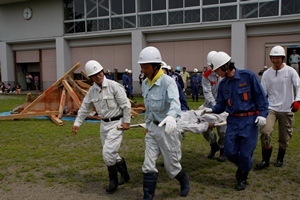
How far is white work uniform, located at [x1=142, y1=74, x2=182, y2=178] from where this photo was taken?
4.13m

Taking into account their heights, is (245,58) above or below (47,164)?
above

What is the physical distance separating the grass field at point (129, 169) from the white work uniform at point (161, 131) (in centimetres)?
62

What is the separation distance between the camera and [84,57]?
2578cm

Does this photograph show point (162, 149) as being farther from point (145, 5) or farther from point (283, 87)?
point (145, 5)

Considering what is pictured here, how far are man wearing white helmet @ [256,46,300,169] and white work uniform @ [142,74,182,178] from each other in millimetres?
1999

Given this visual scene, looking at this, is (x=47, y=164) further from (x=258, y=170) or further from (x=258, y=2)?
(x=258, y=2)

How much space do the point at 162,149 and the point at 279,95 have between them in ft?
8.23

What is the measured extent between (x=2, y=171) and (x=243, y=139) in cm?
423

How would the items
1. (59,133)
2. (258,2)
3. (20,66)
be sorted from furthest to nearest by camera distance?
(20,66) < (258,2) < (59,133)

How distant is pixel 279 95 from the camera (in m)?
5.48

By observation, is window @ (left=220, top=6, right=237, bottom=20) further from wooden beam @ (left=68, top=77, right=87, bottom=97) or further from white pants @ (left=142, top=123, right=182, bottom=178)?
white pants @ (left=142, top=123, right=182, bottom=178)

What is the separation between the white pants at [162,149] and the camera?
163 inches

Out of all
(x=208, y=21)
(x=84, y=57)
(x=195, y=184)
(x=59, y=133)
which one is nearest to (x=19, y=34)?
(x=84, y=57)

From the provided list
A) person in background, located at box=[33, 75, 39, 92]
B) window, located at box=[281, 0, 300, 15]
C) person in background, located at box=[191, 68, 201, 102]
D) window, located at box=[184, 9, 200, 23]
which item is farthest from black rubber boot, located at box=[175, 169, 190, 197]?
person in background, located at box=[33, 75, 39, 92]
